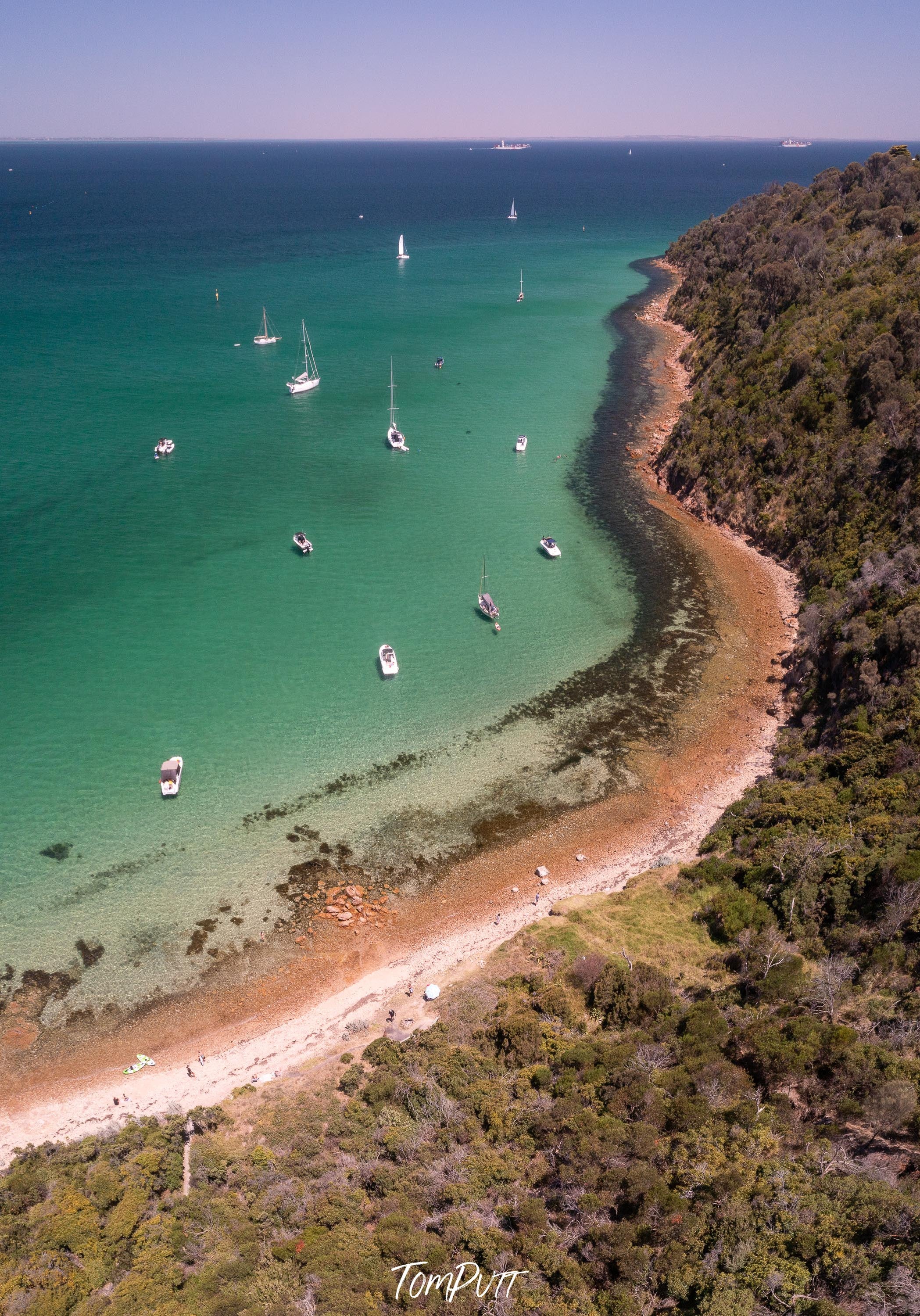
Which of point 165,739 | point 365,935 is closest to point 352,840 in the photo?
point 365,935

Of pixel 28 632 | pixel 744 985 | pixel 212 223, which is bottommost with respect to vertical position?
pixel 744 985

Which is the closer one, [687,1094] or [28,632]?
[687,1094]

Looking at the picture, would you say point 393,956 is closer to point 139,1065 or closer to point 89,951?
point 139,1065

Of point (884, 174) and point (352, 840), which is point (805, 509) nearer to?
point (352, 840)

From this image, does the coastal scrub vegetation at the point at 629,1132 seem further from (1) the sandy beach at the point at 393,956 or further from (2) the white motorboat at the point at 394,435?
(2) the white motorboat at the point at 394,435

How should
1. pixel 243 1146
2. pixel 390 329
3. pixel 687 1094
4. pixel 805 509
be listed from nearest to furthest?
pixel 687 1094 < pixel 243 1146 < pixel 805 509 < pixel 390 329

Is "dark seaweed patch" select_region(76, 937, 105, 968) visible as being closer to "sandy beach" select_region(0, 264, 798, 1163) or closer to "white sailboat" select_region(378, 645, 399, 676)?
"sandy beach" select_region(0, 264, 798, 1163)


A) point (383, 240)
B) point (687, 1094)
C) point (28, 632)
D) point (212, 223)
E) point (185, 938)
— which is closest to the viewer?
point (687, 1094)

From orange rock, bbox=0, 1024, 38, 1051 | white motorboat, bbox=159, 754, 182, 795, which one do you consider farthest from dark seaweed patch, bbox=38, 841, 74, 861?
orange rock, bbox=0, 1024, 38, 1051
